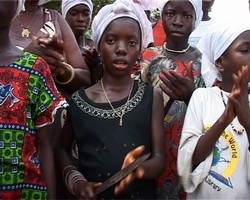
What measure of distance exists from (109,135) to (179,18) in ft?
3.85

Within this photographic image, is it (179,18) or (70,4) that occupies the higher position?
(179,18)

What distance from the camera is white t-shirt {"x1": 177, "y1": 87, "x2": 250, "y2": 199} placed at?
253 cm

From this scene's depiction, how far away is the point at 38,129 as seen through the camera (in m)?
2.50

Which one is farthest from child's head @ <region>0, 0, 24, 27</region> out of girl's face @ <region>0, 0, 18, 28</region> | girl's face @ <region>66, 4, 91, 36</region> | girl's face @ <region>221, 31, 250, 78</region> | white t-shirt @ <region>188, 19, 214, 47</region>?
girl's face @ <region>66, 4, 91, 36</region>

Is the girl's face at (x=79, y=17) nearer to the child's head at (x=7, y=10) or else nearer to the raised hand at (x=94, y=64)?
the raised hand at (x=94, y=64)

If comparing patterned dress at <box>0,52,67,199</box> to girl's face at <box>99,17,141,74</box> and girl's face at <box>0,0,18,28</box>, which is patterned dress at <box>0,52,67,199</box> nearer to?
girl's face at <box>0,0,18,28</box>

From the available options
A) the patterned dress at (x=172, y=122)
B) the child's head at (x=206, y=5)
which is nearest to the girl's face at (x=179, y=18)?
the patterned dress at (x=172, y=122)

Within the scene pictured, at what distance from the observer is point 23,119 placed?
2.37 meters

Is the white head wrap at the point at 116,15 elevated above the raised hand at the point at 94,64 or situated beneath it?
elevated above

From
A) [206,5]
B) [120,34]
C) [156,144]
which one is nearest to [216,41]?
[120,34]

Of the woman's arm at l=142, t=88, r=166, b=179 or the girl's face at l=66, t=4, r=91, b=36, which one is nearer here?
the woman's arm at l=142, t=88, r=166, b=179

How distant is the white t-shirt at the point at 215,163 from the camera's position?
253cm

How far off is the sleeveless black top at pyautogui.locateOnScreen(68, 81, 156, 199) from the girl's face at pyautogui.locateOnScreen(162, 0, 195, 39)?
2.56ft

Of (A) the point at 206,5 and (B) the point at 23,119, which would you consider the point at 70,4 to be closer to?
(A) the point at 206,5
